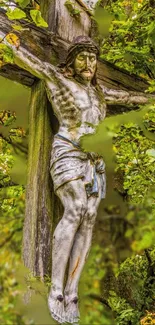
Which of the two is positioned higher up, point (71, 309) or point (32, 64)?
point (32, 64)

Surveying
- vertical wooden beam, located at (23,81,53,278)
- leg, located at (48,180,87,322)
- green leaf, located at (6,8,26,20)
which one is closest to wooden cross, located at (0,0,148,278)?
vertical wooden beam, located at (23,81,53,278)

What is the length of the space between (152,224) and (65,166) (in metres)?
1.03

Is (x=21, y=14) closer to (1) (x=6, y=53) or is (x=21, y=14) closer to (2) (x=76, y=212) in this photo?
(1) (x=6, y=53)

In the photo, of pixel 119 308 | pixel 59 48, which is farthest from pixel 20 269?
pixel 119 308

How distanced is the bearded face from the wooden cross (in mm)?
172

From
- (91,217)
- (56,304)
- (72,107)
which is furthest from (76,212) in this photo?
(72,107)

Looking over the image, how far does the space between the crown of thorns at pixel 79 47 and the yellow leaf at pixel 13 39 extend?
299mm

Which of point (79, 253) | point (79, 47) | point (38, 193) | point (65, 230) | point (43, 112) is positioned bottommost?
point (79, 253)

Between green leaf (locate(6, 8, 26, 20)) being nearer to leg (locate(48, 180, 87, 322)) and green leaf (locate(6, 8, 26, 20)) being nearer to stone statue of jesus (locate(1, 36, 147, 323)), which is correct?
stone statue of jesus (locate(1, 36, 147, 323))

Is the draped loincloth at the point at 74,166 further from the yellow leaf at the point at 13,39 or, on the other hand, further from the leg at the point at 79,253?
the yellow leaf at the point at 13,39

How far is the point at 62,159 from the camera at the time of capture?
2.57 metres

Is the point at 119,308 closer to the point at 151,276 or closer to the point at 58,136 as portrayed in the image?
the point at 151,276

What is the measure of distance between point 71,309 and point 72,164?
64 centimetres

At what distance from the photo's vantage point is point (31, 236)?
101 inches
